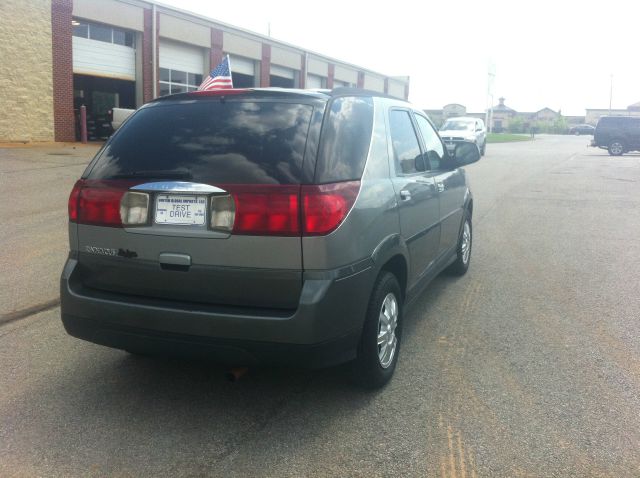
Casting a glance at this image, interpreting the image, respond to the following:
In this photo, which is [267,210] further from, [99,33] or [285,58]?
[285,58]

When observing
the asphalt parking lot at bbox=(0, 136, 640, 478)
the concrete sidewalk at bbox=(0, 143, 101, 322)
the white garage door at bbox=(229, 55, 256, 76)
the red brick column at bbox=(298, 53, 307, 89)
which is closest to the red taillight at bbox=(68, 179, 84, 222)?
the asphalt parking lot at bbox=(0, 136, 640, 478)

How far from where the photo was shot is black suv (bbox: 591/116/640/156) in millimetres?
32562

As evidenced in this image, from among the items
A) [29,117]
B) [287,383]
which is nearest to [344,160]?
[287,383]

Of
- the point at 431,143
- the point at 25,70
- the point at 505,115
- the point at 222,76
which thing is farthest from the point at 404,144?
the point at 505,115

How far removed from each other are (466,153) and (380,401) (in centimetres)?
303

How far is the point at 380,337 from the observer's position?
385 centimetres

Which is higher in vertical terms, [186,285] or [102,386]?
[186,285]

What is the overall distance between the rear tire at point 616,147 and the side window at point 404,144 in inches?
1248

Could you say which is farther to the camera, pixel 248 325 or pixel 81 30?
pixel 81 30

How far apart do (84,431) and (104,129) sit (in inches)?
1031

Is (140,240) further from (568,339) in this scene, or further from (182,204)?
(568,339)

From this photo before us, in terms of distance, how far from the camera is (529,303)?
19.1ft

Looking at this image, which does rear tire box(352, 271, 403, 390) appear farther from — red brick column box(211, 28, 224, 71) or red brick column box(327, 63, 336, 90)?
red brick column box(327, 63, 336, 90)

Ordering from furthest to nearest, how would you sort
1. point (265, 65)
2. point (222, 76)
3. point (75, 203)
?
point (265, 65) → point (222, 76) → point (75, 203)
